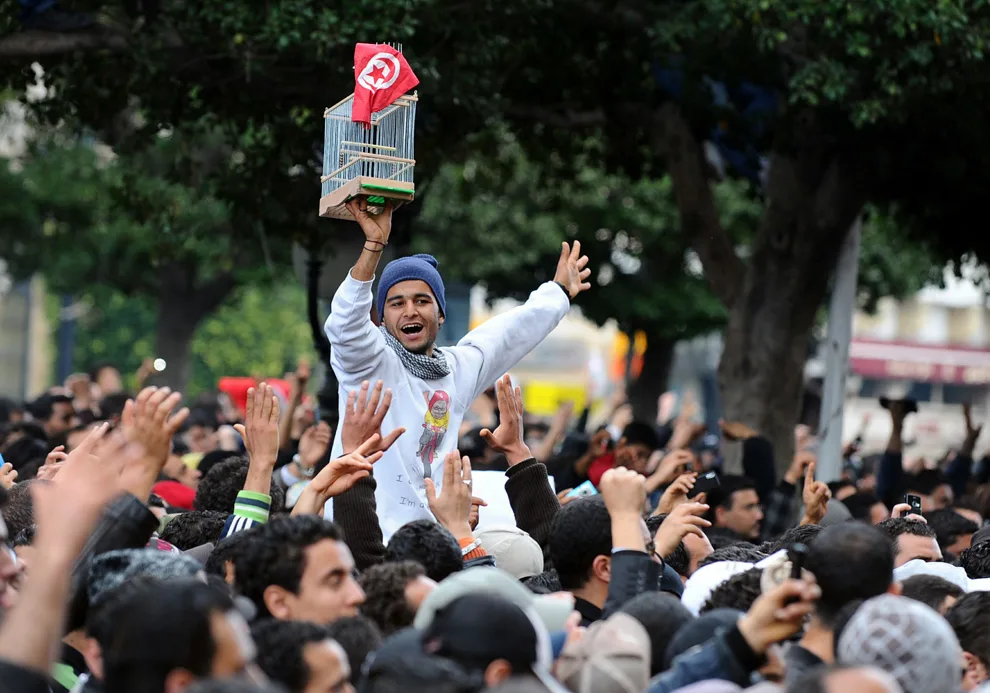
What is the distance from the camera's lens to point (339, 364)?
5844 mm

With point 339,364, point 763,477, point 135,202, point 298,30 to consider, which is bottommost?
point 763,477

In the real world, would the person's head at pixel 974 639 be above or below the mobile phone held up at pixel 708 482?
below

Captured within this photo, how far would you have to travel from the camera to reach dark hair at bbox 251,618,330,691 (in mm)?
3725

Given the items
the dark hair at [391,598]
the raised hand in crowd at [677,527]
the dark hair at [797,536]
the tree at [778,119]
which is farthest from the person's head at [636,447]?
Result: the dark hair at [391,598]

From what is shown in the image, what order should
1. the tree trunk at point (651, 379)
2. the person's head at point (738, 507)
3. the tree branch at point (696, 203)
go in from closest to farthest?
1. the person's head at point (738, 507)
2. the tree branch at point (696, 203)
3. the tree trunk at point (651, 379)

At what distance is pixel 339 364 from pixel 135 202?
6.53m

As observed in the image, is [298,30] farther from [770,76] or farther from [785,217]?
[785,217]

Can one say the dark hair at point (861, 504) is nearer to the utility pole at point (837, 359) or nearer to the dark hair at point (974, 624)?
the utility pole at point (837, 359)

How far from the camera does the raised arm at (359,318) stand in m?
5.71

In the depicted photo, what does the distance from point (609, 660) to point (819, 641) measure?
2.01ft

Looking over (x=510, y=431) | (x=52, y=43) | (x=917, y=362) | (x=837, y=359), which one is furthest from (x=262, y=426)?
(x=917, y=362)

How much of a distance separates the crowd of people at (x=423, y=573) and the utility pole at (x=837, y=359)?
4.54 meters

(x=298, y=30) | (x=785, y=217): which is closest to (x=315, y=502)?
(x=298, y=30)

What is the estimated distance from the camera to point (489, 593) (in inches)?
151
